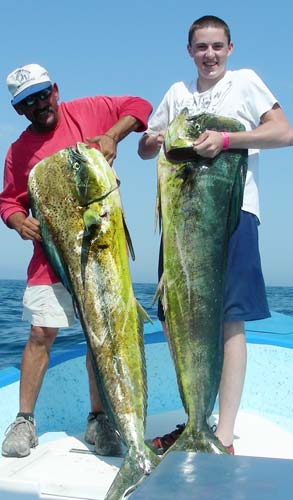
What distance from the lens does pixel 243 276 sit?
10.2 ft

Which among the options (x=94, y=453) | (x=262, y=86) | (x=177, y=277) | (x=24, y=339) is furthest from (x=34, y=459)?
(x=24, y=339)

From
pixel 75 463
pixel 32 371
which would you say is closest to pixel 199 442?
pixel 75 463

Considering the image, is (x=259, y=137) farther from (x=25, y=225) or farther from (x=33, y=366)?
(x=33, y=366)

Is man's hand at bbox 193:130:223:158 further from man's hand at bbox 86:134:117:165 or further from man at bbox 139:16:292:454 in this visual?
man's hand at bbox 86:134:117:165

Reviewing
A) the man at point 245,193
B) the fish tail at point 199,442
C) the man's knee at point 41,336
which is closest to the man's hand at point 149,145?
the man at point 245,193

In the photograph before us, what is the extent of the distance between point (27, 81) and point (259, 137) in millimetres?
1250

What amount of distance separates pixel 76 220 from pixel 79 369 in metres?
1.70

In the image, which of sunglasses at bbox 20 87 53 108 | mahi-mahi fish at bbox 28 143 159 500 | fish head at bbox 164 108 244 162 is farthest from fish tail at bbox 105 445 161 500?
sunglasses at bbox 20 87 53 108

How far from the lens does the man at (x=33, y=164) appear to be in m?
3.38

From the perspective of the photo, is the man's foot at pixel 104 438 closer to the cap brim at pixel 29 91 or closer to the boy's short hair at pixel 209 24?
the cap brim at pixel 29 91

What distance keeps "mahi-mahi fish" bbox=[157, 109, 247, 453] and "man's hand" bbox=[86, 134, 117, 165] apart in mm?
353

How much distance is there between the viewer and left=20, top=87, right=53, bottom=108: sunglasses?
3379 mm

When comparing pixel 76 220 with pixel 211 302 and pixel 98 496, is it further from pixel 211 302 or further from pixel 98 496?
pixel 98 496

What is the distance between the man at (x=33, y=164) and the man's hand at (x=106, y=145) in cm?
3
